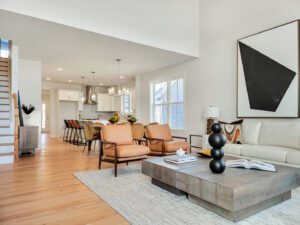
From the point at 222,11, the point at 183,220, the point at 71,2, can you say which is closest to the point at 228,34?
the point at 222,11

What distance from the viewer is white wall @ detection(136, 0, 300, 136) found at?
14.5 feet

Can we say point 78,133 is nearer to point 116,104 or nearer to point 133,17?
point 116,104

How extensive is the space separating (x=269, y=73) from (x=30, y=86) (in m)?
6.52

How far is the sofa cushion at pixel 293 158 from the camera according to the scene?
3119 millimetres

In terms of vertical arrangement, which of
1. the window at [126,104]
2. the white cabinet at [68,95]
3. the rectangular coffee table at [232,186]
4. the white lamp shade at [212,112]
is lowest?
the rectangular coffee table at [232,186]

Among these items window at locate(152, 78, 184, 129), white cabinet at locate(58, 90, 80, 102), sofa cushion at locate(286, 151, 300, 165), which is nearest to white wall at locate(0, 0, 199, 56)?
window at locate(152, 78, 184, 129)

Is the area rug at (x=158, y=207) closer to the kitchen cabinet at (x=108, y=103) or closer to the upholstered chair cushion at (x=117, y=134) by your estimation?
the upholstered chair cushion at (x=117, y=134)

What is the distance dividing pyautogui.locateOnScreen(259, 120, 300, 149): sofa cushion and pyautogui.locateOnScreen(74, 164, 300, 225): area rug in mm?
1063

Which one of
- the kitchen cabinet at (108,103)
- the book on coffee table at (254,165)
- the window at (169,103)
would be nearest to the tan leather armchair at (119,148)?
the book on coffee table at (254,165)

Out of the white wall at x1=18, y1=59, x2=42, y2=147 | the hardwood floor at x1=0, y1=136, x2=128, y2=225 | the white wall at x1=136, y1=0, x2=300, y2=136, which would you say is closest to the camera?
the hardwood floor at x1=0, y1=136, x2=128, y2=225

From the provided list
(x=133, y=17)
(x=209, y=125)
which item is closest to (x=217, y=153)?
(x=209, y=125)

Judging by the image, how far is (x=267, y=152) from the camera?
3518 millimetres

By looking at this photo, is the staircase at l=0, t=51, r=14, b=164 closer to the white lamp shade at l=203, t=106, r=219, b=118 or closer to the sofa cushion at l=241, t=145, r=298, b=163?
the white lamp shade at l=203, t=106, r=219, b=118

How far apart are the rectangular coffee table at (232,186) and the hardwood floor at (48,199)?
0.81 meters
